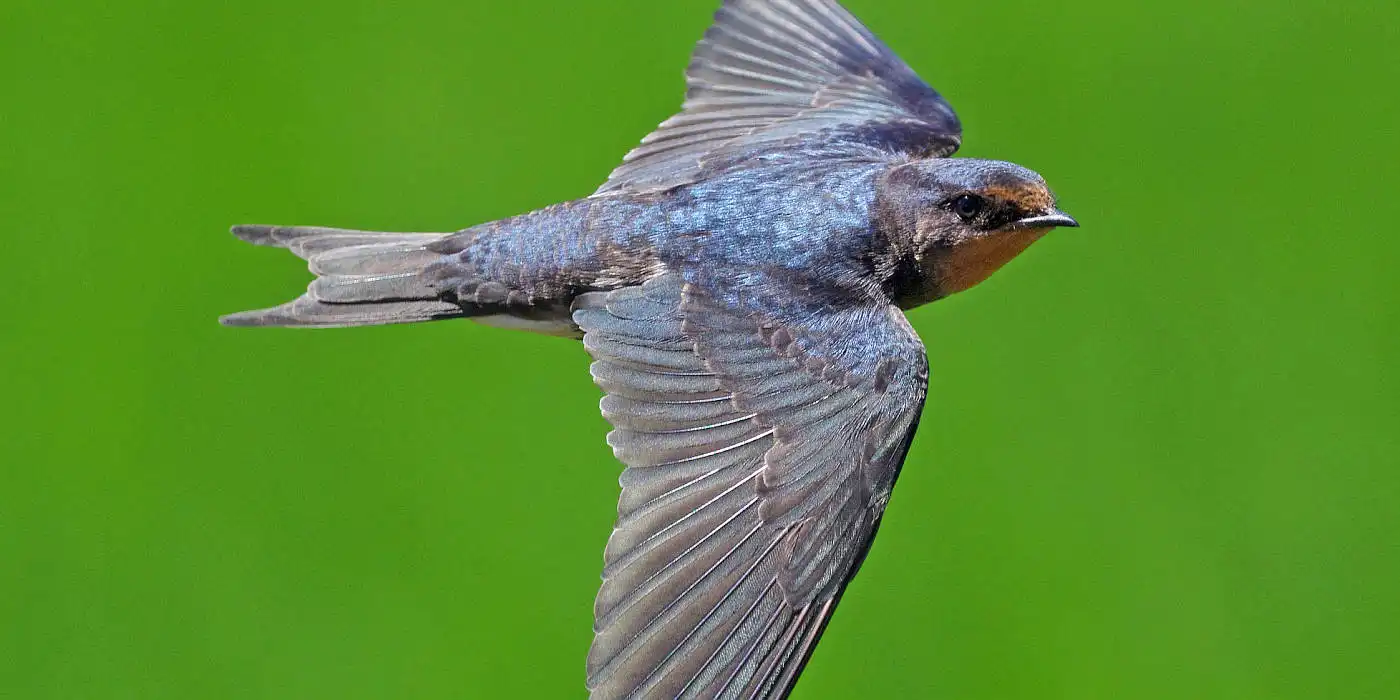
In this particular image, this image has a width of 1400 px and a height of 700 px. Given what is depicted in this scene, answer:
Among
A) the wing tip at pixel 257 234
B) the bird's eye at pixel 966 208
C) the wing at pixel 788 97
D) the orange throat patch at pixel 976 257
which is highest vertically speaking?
the wing at pixel 788 97

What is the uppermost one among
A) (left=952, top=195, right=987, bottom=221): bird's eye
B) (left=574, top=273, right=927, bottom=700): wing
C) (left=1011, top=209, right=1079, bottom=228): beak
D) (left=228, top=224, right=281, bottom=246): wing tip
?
(left=228, top=224, right=281, bottom=246): wing tip

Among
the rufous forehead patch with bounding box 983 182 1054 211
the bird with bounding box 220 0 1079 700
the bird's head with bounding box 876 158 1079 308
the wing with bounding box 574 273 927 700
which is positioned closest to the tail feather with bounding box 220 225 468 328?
the bird with bounding box 220 0 1079 700

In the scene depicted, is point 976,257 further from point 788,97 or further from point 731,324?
point 788,97

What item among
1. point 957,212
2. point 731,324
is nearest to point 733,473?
point 731,324

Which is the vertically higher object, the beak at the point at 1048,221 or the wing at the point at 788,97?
the wing at the point at 788,97

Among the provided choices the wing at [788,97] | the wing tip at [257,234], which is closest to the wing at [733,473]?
the wing at [788,97]

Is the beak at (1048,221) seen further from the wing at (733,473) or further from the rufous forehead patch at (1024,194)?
A: the wing at (733,473)

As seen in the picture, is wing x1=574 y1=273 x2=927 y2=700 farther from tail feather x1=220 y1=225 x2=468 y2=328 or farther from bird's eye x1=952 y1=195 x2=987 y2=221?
tail feather x1=220 y1=225 x2=468 y2=328
